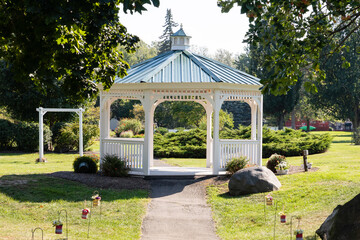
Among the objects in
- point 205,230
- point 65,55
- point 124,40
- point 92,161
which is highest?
point 124,40

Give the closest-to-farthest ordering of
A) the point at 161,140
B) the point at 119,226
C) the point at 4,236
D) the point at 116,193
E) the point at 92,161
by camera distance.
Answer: the point at 4,236 < the point at 119,226 < the point at 116,193 < the point at 92,161 < the point at 161,140

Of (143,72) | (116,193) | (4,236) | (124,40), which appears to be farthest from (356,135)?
(4,236)

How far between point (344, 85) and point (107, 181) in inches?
1265

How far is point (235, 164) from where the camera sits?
14.7 m

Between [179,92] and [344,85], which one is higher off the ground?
[344,85]

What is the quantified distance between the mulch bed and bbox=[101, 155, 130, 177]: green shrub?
0.30 m

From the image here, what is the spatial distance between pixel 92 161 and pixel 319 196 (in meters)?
8.01

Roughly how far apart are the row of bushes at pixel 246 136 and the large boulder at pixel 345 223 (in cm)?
1681

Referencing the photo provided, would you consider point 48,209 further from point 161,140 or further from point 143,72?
point 161,140

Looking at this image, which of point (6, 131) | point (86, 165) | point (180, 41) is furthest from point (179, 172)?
point (6, 131)

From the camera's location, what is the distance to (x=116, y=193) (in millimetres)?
12453

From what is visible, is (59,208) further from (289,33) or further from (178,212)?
(289,33)

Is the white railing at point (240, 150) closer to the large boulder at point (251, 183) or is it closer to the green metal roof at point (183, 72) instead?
the green metal roof at point (183, 72)

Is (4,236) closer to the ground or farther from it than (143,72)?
closer to the ground
